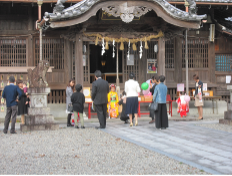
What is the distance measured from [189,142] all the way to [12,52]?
11454mm

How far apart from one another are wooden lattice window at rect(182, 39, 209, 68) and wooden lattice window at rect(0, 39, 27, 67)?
27.2ft

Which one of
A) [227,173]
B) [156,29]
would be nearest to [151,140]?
[227,173]

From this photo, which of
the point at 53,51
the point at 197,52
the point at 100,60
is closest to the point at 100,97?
the point at 53,51

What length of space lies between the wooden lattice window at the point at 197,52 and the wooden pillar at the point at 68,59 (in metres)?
5.94

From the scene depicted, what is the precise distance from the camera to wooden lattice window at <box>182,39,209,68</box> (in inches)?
782

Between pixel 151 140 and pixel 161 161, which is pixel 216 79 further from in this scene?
pixel 161 161

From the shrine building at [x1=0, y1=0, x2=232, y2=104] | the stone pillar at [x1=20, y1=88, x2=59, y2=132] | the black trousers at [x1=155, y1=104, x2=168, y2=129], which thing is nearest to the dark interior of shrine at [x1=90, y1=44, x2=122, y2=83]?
the shrine building at [x1=0, y1=0, x2=232, y2=104]

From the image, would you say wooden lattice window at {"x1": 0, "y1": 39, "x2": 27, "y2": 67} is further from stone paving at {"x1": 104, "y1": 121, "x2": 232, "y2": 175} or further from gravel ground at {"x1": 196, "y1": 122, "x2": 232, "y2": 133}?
gravel ground at {"x1": 196, "y1": 122, "x2": 232, "y2": 133}

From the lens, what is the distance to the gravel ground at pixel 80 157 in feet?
22.9

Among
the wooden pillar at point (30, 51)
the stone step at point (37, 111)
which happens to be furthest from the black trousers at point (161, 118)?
the wooden pillar at point (30, 51)

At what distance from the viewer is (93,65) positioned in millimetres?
21484

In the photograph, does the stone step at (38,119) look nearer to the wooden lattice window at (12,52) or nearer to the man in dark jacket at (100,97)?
the man in dark jacket at (100,97)

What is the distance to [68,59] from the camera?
18.5 metres

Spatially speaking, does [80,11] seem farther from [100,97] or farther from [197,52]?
[197,52]
